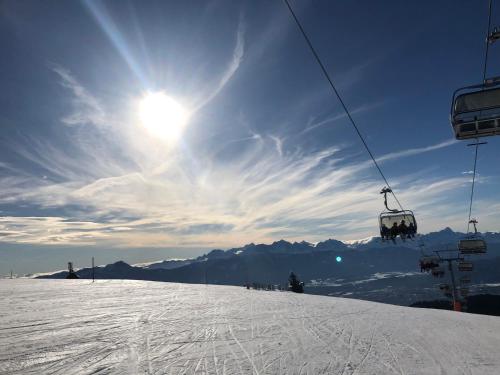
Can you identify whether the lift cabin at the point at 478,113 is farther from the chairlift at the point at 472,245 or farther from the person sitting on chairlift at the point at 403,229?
the chairlift at the point at 472,245

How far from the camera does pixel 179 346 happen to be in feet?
30.0

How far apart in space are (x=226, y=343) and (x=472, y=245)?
4073 centimetres

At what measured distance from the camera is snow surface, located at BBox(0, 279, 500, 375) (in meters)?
7.72

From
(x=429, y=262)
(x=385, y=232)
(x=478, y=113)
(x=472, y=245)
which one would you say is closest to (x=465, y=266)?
(x=429, y=262)

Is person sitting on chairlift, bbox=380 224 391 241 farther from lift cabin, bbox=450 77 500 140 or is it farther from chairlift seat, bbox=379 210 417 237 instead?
lift cabin, bbox=450 77 500 140

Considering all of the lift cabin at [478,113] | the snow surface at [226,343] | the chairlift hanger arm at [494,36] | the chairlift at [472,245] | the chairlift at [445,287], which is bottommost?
the chairlift at [445,287]

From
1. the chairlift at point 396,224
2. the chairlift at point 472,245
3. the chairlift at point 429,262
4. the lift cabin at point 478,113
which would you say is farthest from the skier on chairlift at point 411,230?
the chairlift at point 429,262

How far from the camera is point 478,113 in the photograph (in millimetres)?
11117

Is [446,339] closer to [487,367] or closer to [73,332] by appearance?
[487,367]

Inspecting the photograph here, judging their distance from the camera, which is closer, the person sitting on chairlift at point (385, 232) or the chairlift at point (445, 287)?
the person sitting on chairlift at point (385, 232)

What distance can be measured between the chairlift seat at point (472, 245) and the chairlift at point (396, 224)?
22.2 metres

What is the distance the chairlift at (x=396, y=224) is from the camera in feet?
76.0

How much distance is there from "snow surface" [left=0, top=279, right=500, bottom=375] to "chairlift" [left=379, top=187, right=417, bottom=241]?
810cm

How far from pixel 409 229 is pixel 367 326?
1164 centimetres
